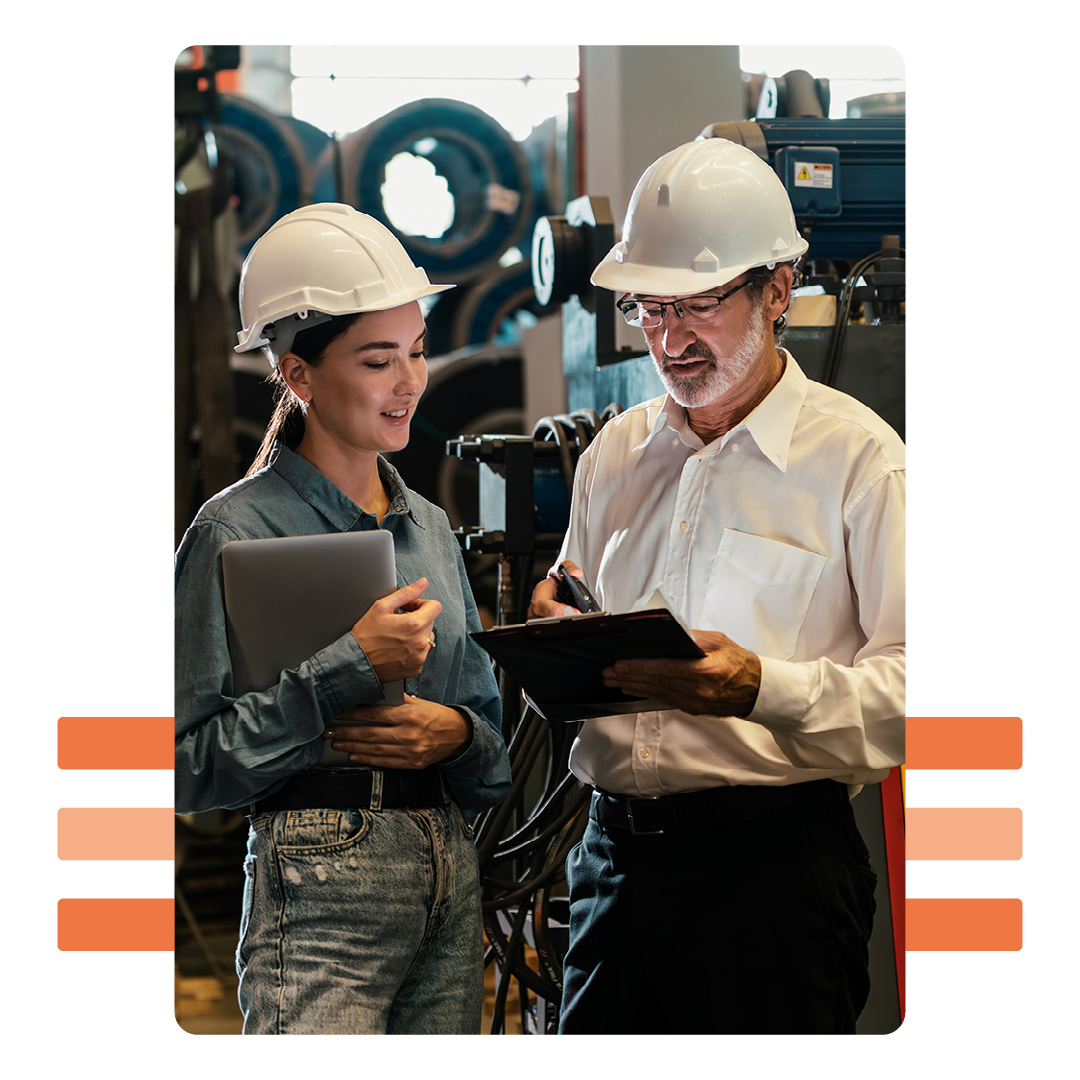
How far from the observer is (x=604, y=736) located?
1.84m

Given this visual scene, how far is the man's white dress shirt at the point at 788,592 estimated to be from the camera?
5.66 feet

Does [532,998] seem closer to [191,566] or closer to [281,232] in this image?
[191,566]

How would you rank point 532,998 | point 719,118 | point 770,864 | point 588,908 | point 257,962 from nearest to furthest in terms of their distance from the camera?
point 257,962, point 770,864, point 588,908, point 719,118, point 532,998

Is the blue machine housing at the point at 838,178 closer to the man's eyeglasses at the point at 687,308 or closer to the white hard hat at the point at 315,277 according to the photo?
the man's eyeglasses at the point at 687,308

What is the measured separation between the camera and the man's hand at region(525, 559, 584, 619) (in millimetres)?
1821

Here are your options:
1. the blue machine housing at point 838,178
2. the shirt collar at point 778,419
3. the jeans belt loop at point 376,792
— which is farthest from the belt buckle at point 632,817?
the blue machine housing at point 838,178

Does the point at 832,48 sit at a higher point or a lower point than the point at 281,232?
higher

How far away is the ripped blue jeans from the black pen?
39cm

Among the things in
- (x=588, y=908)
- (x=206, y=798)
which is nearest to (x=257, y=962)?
(x=206, y=798)

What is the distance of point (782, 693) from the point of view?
5.49 feet

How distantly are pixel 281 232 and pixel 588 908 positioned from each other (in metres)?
1.16
